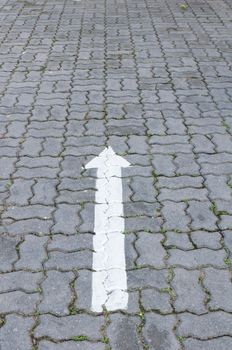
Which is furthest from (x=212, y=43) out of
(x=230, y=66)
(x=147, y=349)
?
(x=147, y=349)

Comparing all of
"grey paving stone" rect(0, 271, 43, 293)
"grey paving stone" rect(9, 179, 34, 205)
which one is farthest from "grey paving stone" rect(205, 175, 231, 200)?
"grey paving stone" rect(0, 271, 43, 293)

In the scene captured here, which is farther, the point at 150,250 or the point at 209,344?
the point at 150,250

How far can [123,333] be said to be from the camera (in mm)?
3303

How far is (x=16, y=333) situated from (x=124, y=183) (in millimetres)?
2063

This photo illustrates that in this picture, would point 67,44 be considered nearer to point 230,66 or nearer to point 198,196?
point 230,66

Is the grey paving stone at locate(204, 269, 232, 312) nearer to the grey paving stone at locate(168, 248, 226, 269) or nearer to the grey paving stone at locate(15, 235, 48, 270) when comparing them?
the grey paving stone at locate(168, 248, 226, 269)

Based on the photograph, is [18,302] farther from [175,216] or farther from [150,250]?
[175,216]

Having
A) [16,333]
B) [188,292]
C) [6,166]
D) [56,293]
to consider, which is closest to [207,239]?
[188,292]

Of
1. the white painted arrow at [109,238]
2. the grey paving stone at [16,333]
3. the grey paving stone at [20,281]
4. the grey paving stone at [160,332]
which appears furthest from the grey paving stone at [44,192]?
the grey paving stone at [160,332]

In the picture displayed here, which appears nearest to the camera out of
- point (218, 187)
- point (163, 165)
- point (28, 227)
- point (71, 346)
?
point (71, 346)

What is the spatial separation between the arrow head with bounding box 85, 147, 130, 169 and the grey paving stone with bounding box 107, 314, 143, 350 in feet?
7.00

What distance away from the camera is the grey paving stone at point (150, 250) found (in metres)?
3.93

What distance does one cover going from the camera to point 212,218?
4457mm

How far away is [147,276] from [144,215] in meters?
0.81
